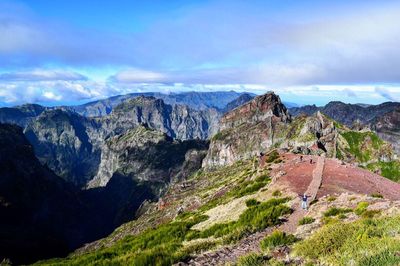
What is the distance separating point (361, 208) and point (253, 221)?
8730mm

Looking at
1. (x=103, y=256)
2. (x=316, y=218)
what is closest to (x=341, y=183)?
(x=316, y=218)

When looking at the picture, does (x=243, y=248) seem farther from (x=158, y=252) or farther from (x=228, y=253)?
(x=158, y=252)

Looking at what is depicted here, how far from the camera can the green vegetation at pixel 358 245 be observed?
17781 mm

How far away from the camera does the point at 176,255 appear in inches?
1089

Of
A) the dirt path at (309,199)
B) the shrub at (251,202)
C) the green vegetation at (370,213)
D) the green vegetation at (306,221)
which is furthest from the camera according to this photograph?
the shrub at (251,202)

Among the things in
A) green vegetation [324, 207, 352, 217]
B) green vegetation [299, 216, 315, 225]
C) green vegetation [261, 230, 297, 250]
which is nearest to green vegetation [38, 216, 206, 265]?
green vegetation [261, 230, 297, 250]

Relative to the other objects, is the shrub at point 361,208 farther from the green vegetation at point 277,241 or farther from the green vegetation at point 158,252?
the green vegetation at point 158,252

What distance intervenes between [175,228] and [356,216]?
22423mm

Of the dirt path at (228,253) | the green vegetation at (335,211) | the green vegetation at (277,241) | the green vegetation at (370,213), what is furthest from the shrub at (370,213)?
the dirt path at (228,253)

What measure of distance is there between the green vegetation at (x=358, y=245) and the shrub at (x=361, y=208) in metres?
5.94

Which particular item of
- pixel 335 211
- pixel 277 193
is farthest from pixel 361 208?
pixel 277 193

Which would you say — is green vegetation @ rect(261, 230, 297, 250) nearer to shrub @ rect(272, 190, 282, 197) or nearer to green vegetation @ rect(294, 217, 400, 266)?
green vegetation @ rect(294, 217, 400, 266)

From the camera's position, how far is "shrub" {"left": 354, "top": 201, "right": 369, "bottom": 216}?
31.9 meters

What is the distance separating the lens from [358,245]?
20.2m
